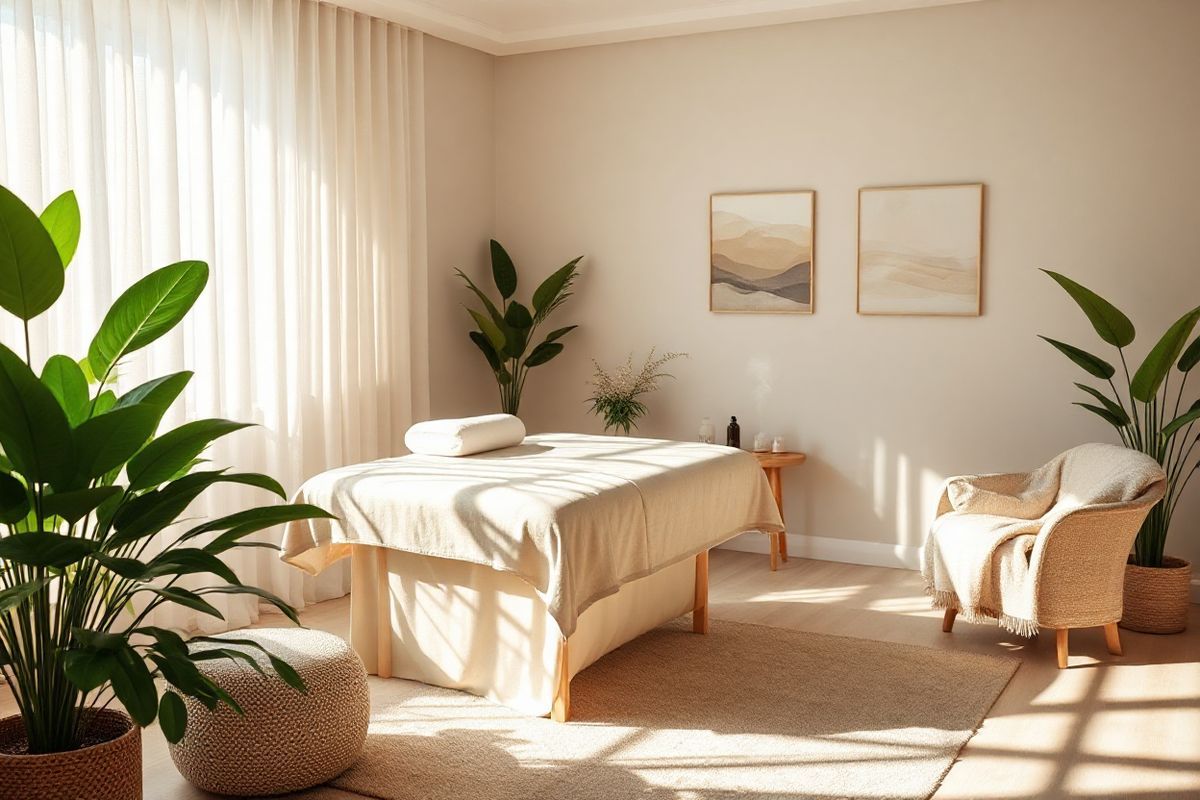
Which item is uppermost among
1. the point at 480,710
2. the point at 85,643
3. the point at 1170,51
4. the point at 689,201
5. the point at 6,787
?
the point at 1170,51

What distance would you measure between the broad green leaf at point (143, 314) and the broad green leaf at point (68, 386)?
0.39 ft

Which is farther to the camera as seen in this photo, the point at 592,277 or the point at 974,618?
the point at 592,277

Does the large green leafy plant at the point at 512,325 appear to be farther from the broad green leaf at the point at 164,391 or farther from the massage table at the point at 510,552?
the broad green leaf at the point at 164,391

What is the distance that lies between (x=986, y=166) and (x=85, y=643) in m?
4.19

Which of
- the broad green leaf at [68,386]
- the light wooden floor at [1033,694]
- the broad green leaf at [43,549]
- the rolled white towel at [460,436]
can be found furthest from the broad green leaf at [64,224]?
the rolled white towel at [460,436]

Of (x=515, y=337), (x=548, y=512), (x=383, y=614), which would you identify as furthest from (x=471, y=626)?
(x=515, y=337)

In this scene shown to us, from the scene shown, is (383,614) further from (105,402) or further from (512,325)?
(512,325)

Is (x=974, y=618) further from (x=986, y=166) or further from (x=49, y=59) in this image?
(x=49, y=59)

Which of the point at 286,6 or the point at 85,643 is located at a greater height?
the point at 286,6

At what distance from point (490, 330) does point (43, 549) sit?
371cm

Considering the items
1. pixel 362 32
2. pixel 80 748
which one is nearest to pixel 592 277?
pixel 362 32

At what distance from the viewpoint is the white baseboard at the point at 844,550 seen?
17.6 ft

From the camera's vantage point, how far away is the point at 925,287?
5164 mm

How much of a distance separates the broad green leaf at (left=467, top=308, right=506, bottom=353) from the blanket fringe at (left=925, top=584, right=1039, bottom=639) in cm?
253
